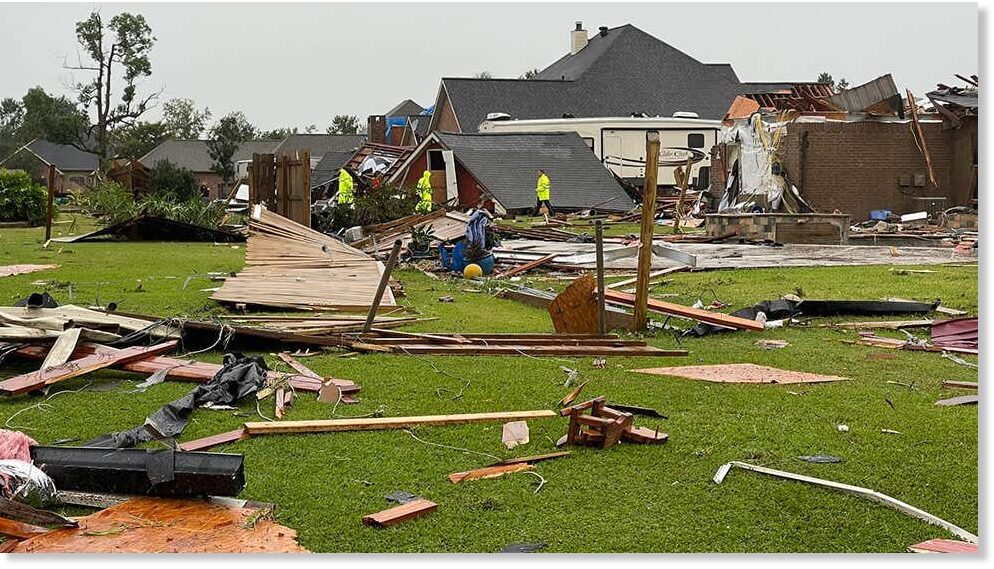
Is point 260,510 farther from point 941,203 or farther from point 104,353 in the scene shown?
point 941,203

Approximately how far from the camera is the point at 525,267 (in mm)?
19188

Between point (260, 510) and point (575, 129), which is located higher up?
point (575, 129)

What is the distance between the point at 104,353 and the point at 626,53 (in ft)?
182

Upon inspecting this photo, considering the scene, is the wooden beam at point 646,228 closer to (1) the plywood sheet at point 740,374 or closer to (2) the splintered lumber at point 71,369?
(1) the plywood sheet at point 740,374

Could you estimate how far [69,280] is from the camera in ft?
54.3

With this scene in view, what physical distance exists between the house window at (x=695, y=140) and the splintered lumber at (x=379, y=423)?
47.2m

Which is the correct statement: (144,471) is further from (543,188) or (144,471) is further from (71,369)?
(543,188)

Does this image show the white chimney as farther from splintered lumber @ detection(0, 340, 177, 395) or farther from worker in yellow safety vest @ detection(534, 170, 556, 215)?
splintered lumber @ detection(0, 340, 177, 395)

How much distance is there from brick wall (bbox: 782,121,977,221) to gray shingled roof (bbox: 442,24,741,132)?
25.2 meters

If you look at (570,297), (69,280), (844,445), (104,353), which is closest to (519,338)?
(570,297)

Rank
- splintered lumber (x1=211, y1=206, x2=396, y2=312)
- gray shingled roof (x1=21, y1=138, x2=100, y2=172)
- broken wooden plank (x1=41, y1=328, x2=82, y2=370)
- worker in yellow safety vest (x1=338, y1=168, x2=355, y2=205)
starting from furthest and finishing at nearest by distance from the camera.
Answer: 1. gray shingled roof (x1=21, y1=138, x2=100, y2=172)
2. worker in yellow safety vest (x1=338, y1=168, x2=355, y2=205)
3. splintered lumber (x1=211, y1=206, x2=396, y2=312)
4. broken wooden plank (x1=41, y1=328, x2=82, y2=370)

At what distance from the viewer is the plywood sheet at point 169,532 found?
4.96 m

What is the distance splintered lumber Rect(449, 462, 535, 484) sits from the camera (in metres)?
6.01

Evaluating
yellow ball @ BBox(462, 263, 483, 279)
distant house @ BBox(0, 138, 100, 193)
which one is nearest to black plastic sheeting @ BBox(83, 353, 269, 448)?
yellow ball @ BBox(462, 263, 483, 279)
